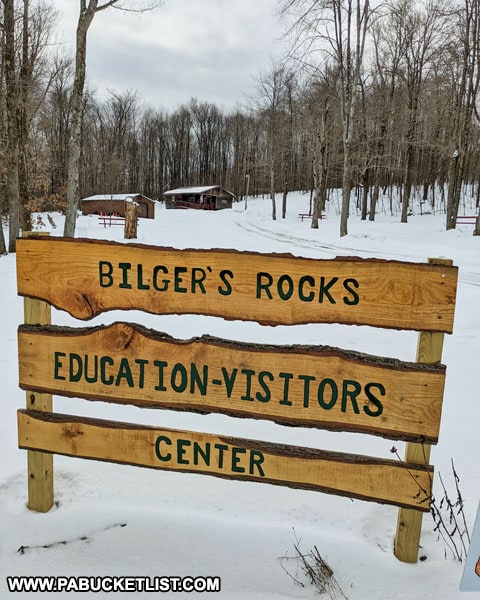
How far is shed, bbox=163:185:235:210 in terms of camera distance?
5453 cm

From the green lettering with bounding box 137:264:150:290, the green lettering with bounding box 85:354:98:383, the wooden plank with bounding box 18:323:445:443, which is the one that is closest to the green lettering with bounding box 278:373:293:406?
the wooden plank with bounding box 18:323:445:443

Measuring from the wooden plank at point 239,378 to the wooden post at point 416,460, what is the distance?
0.07 metres

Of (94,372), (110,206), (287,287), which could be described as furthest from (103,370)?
(110,206)

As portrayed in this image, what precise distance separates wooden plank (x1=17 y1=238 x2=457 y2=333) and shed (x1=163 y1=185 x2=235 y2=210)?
52.7m

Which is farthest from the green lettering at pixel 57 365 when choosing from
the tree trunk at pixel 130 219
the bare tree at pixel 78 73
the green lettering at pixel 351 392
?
the tree trunk at pixel 130 219

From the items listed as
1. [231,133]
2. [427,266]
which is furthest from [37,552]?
[231,133]

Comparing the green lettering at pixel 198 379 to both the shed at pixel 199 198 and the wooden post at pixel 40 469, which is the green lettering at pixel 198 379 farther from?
the shed at pixel 199 198

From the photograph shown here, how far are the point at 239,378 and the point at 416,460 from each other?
93 cm

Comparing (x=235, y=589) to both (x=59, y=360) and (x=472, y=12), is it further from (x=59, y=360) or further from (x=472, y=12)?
(x=472, y=12)

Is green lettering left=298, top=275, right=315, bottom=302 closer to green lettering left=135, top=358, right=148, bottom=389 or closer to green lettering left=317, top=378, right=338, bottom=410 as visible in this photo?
green lettering left=317, top=378, right=338, bottom=410

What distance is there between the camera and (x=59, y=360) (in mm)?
2346

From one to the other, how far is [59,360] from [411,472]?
6.08ft

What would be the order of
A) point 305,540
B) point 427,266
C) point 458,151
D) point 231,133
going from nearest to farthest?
point 427,266, point 305,540, point 458,151, point 231,133

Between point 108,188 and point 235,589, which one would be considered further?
point 108,188
